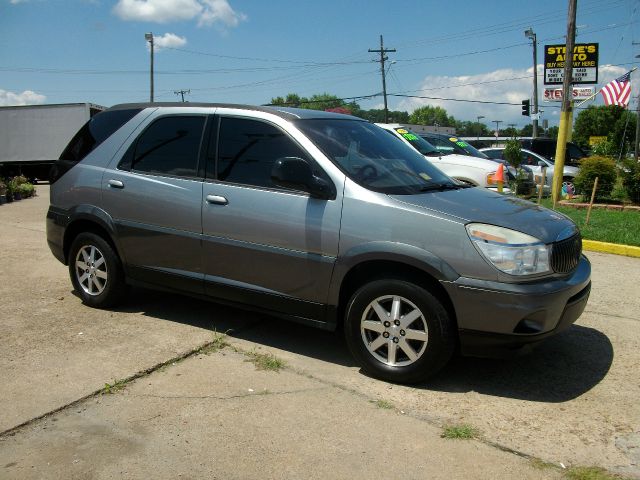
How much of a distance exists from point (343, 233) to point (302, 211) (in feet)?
1.16

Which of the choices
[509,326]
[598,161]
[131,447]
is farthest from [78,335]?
[598,161]

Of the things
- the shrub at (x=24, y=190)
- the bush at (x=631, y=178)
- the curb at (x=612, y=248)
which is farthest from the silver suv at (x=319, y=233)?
the shrub at (x=24, y=190)

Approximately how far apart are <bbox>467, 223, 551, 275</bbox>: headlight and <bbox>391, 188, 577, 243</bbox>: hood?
56 mm

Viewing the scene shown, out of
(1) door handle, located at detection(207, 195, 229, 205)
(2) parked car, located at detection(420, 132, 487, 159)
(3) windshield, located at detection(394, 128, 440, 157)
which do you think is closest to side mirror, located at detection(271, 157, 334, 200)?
(1) door handle, located at detection(207, 195, 229, 205)

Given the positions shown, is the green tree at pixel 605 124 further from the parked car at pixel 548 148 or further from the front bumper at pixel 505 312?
the front bumper at pixel 505 312

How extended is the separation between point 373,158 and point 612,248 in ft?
17.6

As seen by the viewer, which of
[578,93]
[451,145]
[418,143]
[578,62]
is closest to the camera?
[418,143]

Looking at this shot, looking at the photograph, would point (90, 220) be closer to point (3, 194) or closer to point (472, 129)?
point (3, 194)

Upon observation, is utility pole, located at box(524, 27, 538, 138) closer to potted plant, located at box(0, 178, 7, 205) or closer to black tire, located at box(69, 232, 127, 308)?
potted plant, located at box(0, 178, 7, 205)

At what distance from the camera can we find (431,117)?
14762cm

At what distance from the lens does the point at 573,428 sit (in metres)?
3.39

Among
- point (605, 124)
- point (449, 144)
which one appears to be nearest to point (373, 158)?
point (449, 144)

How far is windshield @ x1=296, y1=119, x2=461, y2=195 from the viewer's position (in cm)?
416

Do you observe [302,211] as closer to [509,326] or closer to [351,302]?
[351,302]
